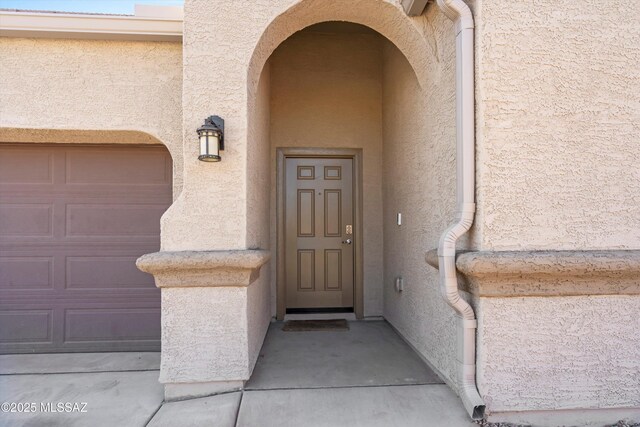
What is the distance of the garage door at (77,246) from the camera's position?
382 centimetres

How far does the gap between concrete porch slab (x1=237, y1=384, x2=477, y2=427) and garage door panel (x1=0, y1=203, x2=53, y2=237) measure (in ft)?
9.95

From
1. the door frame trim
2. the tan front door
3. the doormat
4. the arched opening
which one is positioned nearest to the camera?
the arched opening

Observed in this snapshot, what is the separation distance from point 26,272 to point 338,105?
4.38m

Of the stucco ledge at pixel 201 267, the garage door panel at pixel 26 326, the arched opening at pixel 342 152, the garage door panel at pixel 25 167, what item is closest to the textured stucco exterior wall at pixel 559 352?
the arched opening at pixel 342 152

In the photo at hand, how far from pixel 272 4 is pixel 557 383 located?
12.2ft

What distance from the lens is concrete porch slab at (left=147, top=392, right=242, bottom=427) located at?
2.47 metres

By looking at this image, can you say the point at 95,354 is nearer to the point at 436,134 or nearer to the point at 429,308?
the point at 429,308

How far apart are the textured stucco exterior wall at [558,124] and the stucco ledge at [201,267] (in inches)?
72.0

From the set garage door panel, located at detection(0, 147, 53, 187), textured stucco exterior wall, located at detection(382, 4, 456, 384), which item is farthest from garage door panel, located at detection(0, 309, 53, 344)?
textured stucco exterior wall, located at detection(382, 4, 456, 384)

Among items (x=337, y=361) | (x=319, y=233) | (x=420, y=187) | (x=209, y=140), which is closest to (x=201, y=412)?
(x=337, y=361)

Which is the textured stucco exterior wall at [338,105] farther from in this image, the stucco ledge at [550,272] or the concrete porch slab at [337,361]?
the stucco ledge at [550,272]

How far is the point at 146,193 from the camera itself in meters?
3.93

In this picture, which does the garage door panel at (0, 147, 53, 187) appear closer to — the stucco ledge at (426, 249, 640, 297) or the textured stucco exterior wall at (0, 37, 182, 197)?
the textured stucco exterior wall at (0, 37, 182, 197)

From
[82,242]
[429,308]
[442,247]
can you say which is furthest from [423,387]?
[82,242]
